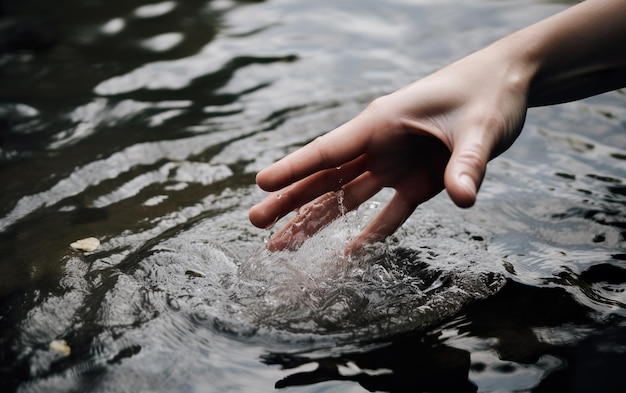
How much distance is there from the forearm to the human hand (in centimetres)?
11

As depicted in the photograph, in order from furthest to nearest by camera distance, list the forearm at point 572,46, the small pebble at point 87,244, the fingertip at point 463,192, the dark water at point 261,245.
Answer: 1. the small pebble at point 87,244
2. the forearm at point 572,46
3. the dark water at point 261,245
4. the fingertip at point 463,192

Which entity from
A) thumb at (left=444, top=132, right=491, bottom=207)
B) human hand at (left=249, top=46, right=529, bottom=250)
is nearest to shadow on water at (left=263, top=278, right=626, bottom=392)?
human hand at (left=249, top=46, right=529, bottom=250)

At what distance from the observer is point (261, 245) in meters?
3.08

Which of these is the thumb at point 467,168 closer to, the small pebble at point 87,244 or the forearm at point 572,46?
the forearm at point 572,46

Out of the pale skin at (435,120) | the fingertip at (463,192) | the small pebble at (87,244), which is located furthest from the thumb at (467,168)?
the small pebble at (87,244)

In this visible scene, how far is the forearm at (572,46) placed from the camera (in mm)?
2616

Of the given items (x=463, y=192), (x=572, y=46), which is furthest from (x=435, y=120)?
(x=572, y=46)

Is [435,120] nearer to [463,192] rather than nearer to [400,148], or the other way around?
[400,148]

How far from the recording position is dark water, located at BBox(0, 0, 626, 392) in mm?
2318

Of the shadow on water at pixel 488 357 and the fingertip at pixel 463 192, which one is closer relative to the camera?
the fingertip at pixel 463 192

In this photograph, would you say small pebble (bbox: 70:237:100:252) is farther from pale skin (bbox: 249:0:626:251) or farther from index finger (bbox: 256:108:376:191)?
index finger (bbox: 256:108:376:191)

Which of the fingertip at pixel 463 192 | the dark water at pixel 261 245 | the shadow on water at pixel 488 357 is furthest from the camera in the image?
the dark water at pixel 261 245

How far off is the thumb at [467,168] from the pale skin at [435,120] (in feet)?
0.38

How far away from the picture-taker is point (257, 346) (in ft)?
7.91
